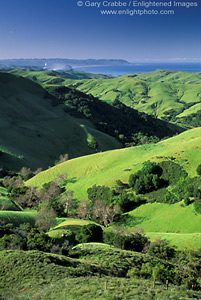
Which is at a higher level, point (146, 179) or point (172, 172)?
point (172, 172)

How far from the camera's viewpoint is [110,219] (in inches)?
1726

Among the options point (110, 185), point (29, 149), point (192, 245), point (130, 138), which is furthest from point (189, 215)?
point (130, 138)

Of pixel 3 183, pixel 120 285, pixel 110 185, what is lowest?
pixel 3 183

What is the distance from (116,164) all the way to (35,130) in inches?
2869

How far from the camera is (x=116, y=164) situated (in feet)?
204

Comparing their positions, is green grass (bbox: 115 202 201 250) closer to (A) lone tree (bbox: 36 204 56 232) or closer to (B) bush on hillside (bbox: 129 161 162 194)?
(B) bush on hillside (bbox: 129 161 162 194)

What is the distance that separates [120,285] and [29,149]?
3715 inches

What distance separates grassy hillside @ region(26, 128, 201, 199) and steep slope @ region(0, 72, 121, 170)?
30.7 metres

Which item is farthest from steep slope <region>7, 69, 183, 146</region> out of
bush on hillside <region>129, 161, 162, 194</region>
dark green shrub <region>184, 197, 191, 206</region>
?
dark green shrub <region>184, 197, 191, 206</region>

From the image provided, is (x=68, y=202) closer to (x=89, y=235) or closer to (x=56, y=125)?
(x=89, y=235)

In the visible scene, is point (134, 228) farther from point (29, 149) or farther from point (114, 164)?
point (29, 149)

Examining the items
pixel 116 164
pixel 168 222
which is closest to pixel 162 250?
pixel 168 222

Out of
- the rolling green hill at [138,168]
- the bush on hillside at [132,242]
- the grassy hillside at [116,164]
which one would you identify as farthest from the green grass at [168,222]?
the grassy hillside at [116,164]

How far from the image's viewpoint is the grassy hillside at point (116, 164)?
52906mm
